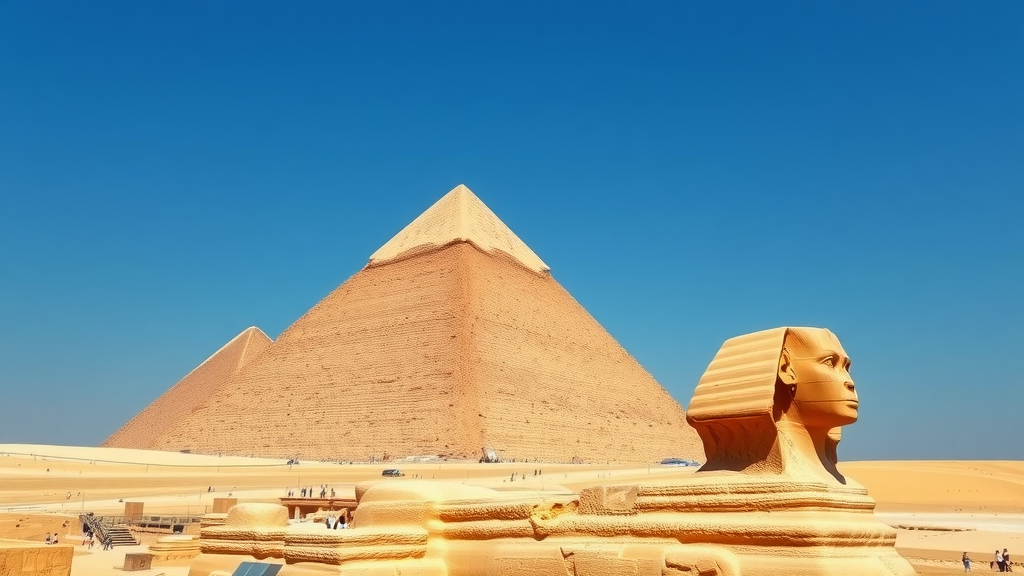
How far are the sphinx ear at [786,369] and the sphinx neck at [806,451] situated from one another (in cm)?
18

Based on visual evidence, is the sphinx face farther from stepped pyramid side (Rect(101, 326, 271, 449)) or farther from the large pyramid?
stepped pyramid side (Rect(101, 326, 271, 449))

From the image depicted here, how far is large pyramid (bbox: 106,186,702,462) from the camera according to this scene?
38156 millimetres

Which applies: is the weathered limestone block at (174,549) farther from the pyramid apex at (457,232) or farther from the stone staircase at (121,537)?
the pyramid apex at (457,232)

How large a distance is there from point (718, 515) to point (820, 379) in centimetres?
74

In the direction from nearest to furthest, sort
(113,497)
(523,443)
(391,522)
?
(391,522)
(113,497)
(523,443)

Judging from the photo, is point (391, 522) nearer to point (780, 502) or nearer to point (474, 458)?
point (780, 502)

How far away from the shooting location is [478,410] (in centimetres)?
3716

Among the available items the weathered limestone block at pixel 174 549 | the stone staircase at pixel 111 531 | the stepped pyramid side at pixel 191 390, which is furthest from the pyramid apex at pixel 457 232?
the weathered limestone block at pixel 174 549

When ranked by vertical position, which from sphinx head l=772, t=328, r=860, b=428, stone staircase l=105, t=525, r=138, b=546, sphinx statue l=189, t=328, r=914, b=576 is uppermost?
stone staircase l=105, t=525, r=138, b=546

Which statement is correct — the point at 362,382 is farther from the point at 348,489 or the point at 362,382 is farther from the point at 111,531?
the point at 111,531

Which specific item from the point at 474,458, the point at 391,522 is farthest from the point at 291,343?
the point at 391,522

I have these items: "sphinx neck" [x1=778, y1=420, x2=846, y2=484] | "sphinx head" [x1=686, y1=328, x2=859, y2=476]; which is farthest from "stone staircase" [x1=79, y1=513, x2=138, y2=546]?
"sphinx neck" [x1=778, y1=420, x2=846, y2=484]

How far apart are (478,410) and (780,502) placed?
3413 centimetres

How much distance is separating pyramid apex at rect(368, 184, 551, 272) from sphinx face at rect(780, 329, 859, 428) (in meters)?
44.1
